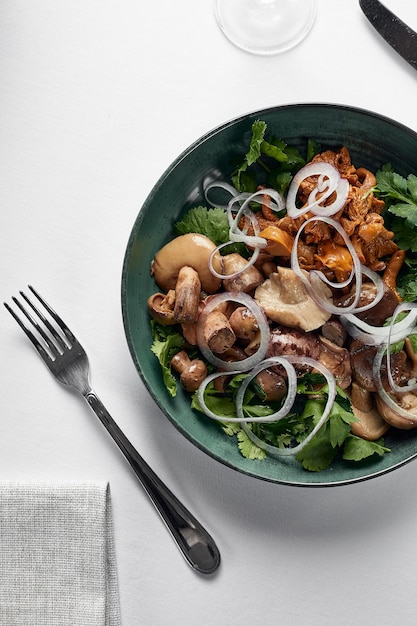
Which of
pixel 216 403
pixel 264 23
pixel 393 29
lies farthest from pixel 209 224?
pixel 393 29

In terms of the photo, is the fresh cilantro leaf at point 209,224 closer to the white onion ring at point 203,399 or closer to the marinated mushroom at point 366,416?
the white onion ring at point 203,399

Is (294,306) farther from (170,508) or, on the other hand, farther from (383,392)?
(170,508)

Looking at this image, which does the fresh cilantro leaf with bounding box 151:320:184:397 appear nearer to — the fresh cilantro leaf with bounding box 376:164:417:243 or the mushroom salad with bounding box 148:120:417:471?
the mushroom salad with bounding box 148:120:417:471

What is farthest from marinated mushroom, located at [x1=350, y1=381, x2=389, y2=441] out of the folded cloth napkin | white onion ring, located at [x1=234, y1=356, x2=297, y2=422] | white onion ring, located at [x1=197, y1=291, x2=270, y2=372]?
the folded cloth napkin

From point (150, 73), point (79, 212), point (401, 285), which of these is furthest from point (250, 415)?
point (150, 73)

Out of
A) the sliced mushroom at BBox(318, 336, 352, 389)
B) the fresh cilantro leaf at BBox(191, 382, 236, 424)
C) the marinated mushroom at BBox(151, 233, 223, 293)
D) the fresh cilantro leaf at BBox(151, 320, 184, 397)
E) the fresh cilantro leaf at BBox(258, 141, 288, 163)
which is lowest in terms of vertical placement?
the sliced mushroom at BBox(318, 336, 352, 389)

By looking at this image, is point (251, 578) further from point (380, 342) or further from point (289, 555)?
point (380, 342)

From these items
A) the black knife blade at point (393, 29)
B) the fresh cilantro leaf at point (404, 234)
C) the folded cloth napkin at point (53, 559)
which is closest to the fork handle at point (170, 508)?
the folded cloth napkin at point (53, 559)
